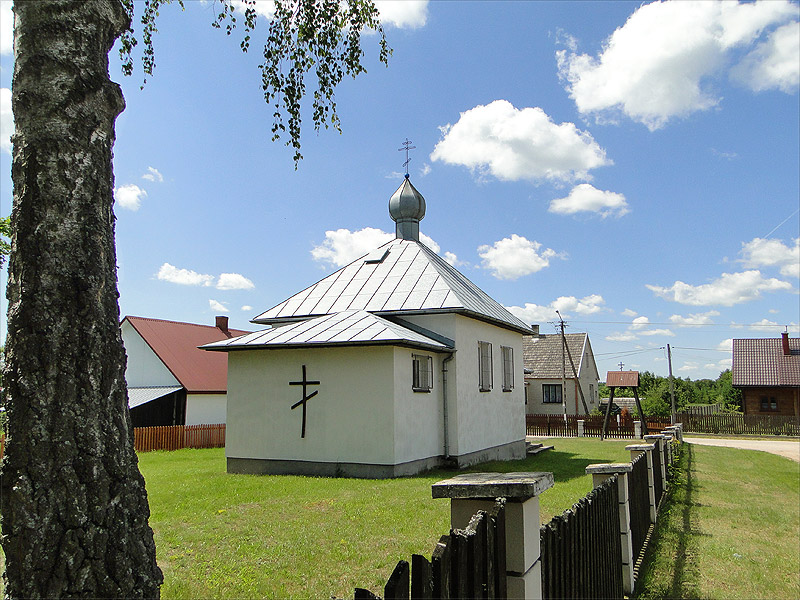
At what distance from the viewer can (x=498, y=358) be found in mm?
17797

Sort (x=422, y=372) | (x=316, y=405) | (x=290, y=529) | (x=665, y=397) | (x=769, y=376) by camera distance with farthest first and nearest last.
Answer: (x=665, y=397), (x=769, y=376), (x=422, y=372), (x=316, y=405), (x=290, y=529)

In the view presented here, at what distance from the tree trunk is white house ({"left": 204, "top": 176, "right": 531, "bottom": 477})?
9.40m

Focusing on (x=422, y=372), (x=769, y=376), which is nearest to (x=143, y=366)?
(x=422, y=372)

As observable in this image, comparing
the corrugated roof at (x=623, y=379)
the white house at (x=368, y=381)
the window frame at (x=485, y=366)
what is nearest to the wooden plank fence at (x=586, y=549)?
the white house at (x=368, y=381)

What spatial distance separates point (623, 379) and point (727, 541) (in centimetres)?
2228

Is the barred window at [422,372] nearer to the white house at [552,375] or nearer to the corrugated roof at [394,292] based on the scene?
the corrugated roof at [394,292]

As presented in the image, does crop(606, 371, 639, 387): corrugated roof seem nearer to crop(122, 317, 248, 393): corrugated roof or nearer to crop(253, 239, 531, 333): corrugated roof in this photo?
crop(253, 239, 531, 333): corrugated roof

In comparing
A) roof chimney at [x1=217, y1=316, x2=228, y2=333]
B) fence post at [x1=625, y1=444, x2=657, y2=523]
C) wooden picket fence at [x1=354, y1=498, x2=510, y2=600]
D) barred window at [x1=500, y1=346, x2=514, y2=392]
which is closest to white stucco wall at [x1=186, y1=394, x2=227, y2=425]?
roof chimney at [x1=217, y1=316, x2=228, y2=333]

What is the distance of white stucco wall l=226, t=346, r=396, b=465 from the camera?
12586 mm

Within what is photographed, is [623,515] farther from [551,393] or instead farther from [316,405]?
[551,393]

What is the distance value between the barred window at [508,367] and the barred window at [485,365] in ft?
5.26

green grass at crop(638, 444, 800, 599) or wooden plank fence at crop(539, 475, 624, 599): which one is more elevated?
wooden plank fence at crop(539, 475, 624, 599)

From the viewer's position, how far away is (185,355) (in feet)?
87.4

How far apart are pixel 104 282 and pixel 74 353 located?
1.23 feet
